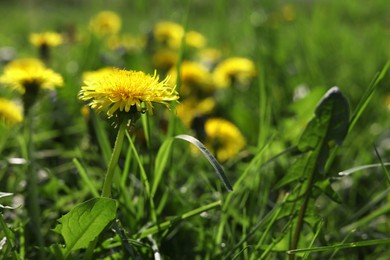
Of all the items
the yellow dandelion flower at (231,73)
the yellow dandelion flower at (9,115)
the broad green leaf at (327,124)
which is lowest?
the yellow dandelion flower at (231,73)

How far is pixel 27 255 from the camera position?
31.9 inches

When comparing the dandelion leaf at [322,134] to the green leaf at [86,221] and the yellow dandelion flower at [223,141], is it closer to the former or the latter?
the green leaf at [86,221]

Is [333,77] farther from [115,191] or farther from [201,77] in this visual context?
[115,191]

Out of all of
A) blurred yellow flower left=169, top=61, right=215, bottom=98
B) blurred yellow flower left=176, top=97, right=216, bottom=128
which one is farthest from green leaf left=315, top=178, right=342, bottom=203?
blurred yellow flower left=169, top=61, right=215, bottom=98

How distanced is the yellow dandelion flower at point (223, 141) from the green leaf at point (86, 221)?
1.80 ft

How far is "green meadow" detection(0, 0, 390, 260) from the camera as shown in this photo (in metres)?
0.71

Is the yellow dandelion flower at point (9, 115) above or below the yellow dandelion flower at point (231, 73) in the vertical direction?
above

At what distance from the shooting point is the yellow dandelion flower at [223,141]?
1230 mm

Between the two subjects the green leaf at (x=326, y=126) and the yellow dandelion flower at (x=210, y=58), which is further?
the yellow dandelion flower at (x=210, y=58)

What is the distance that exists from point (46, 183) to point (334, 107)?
0.50 m

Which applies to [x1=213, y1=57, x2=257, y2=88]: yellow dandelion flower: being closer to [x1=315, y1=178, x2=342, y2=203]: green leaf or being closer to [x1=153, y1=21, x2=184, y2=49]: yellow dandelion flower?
[x1=153, y1=21, x2=184, y2=49]: yellow dandelion flower

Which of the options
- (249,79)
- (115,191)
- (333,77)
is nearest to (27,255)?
(115,191)

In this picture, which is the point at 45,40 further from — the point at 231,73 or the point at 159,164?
the point at 159,164

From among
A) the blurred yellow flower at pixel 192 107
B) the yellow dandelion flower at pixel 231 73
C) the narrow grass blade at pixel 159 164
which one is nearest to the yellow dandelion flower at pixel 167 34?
the yellow dandelion flower at pixel 231 73
